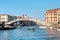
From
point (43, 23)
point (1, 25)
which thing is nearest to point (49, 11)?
point (43, 23)

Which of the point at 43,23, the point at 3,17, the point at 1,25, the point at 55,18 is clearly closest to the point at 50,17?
the point at 55,18

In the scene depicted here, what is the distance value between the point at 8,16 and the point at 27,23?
667 centimetres

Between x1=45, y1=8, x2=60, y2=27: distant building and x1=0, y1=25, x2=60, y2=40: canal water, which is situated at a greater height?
x1=45, y1=8, x2=60, y2=27: distant building

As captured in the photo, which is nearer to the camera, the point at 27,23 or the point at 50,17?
Result: the point at 50,17

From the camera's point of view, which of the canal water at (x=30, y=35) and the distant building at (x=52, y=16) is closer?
the canal water at (x=30, y=35)

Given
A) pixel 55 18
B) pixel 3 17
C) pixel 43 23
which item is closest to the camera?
pixel 43 23

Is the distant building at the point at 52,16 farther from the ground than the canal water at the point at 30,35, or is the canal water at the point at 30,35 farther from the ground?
the distant building at the point at 52,16

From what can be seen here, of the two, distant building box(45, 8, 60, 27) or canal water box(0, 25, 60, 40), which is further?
distant building box(45, 8, 60, 27)

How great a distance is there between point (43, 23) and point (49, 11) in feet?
17.1

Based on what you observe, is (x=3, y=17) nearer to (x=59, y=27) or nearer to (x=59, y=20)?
(x=59, y=20)

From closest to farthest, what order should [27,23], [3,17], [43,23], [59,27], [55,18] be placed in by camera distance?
[59,27], [43,23], [55,18], [3,17], [27,23]

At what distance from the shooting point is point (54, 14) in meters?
44.6

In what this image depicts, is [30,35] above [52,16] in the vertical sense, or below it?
below

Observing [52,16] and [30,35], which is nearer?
[30,35]
